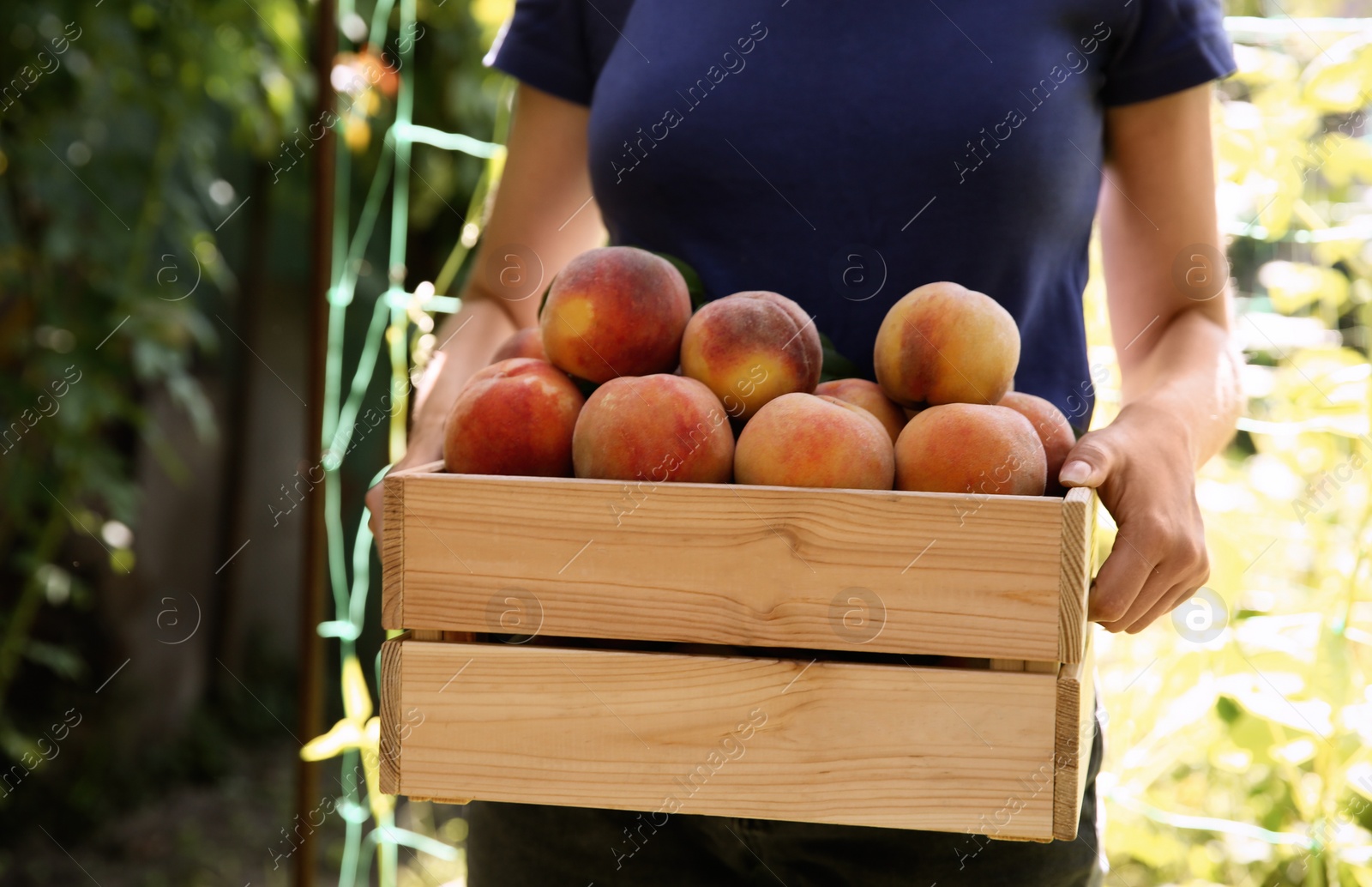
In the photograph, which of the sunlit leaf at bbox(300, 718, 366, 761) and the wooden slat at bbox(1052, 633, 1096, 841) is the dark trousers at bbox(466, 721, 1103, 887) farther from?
the sunlit leaf at bbox(300, 718, 366, 761)

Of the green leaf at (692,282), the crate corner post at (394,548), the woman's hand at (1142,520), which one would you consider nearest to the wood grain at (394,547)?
the crate corner post at (394,548)

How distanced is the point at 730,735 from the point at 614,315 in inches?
13.5

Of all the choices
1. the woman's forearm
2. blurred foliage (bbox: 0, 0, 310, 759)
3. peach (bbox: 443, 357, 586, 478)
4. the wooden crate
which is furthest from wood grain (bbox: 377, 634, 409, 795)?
blurred foliage (bbox: 0, 0, 310, 759)

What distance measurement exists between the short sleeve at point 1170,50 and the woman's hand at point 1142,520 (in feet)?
1.16

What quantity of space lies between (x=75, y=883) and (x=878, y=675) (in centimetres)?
279

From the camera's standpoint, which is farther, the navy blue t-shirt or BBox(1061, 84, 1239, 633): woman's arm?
the navy blue t-shirt

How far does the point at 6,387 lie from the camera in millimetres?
2350

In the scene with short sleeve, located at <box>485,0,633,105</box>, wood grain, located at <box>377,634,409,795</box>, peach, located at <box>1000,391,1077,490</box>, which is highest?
short sleeve, located at <box>485,0,633,105</box>

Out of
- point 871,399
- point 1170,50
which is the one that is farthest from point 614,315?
point 1170,50

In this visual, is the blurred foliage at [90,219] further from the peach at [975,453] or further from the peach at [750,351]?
the peach at [975,453]

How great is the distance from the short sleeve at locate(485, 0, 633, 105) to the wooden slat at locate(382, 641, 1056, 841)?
0.67m

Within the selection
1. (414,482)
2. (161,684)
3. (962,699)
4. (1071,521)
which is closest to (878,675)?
(962,699)

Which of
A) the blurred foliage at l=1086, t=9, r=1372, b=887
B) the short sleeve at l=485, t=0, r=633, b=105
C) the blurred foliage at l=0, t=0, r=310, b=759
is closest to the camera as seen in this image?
the short sleeve at l=485, t=0, r=633, b=105

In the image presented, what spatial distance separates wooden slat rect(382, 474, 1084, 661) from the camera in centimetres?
72
